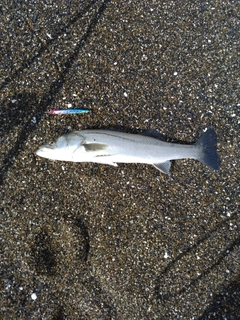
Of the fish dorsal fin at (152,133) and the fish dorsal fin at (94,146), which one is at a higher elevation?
the fish dorsal fin at (152,133)

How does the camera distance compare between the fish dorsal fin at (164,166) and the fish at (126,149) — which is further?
the fish dorsal fin at (164,166)

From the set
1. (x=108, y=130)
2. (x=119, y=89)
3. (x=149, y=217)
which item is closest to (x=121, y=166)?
(x=108, y=130)

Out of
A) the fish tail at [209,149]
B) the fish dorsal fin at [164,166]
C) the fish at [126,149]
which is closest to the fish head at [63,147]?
the fish at [126,149]

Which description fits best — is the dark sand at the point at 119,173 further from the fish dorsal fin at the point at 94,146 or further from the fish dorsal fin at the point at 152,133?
the fish dorsal fin at the point at 94,146

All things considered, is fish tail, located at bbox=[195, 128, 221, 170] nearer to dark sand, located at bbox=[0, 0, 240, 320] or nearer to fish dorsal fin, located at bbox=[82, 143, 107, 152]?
dark sand, located at bbox=[0, 0, 240, 320]

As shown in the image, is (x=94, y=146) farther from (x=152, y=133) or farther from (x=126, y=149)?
(x=152, y=133)

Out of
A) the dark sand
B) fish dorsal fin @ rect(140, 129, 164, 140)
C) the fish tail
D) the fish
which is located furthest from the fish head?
the fish tail
